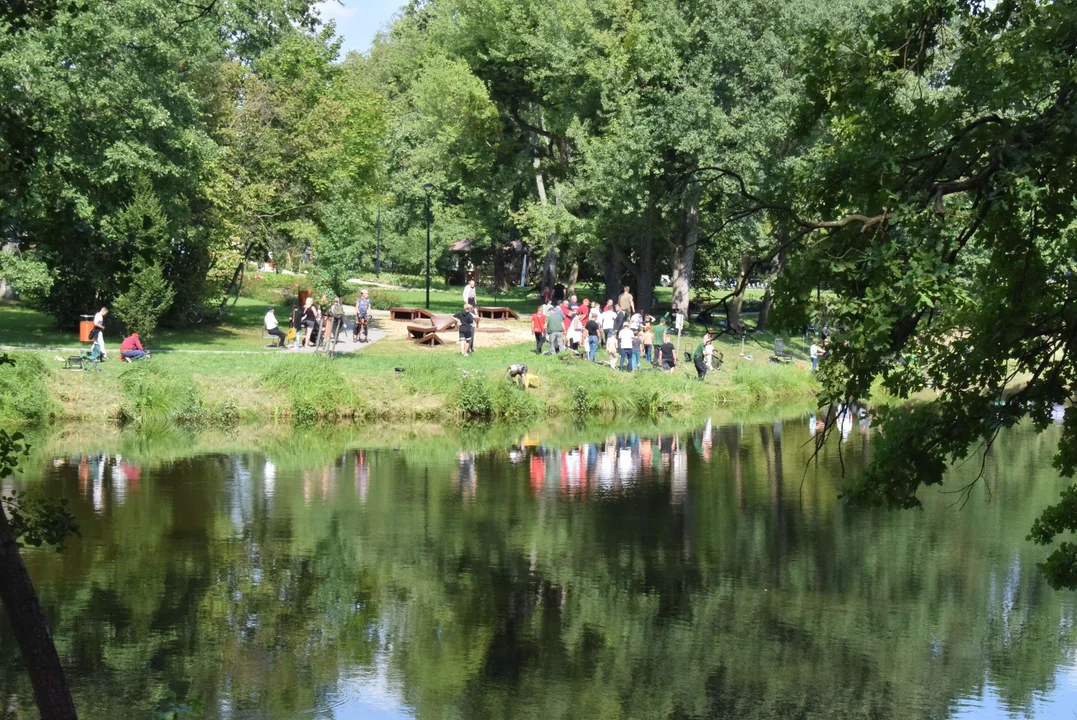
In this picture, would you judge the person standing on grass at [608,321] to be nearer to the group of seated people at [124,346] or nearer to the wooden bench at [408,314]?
the wooden bench at [408,314]

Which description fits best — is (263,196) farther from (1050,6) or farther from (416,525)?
(1050,6)

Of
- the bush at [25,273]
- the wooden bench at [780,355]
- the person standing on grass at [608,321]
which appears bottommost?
the wooden bench at [780,355]

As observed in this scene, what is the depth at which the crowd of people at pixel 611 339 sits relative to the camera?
3844 centimetres

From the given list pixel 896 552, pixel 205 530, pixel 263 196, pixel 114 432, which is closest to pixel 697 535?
pixel 896 552

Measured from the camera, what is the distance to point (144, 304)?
36531 mm

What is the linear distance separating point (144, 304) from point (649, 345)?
601 inches

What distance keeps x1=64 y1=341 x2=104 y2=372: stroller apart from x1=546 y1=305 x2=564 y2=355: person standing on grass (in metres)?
12.4

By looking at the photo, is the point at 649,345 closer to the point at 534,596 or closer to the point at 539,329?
the point at 539,329

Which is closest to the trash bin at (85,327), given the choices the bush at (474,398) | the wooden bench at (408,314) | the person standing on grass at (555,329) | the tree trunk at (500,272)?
the bush at (474,398)

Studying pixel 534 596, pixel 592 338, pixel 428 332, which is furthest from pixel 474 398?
pixel 534 596

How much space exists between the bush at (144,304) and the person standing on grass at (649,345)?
14.1m

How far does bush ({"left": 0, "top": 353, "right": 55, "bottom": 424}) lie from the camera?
96.1ft

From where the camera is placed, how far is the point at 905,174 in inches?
385

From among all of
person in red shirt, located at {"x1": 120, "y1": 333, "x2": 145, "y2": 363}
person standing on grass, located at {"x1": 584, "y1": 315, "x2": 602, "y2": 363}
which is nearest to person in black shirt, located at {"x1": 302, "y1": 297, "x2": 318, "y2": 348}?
person in red shirt, located at {"x1": 120, "y1": 333, "x2": 145, "y2": 363}
